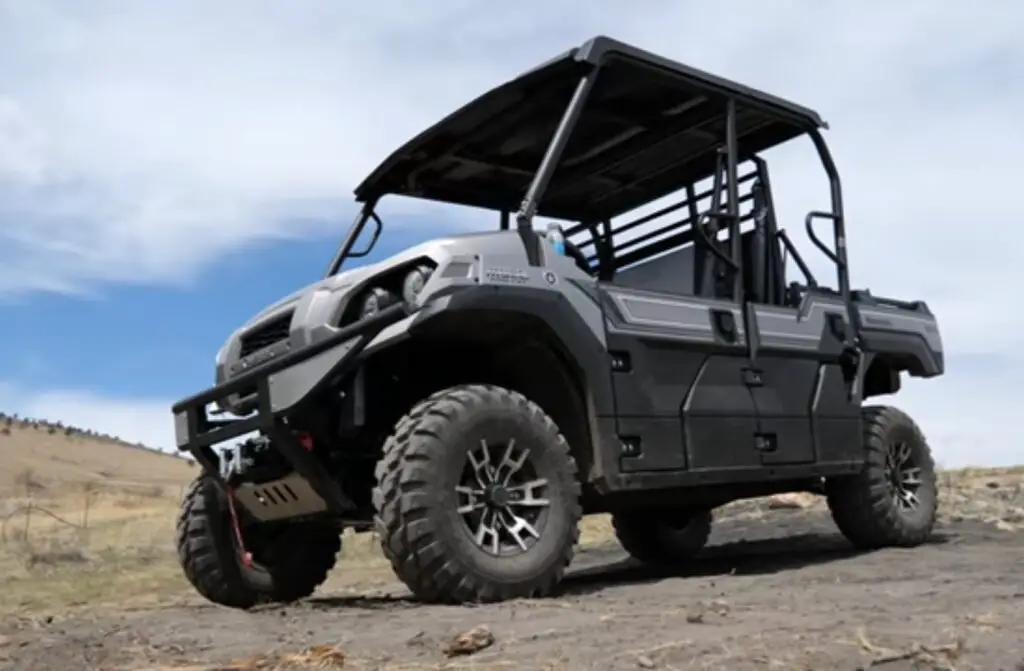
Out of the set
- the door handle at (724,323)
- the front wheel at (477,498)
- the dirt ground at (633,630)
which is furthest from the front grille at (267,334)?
the door handle at (724,323)

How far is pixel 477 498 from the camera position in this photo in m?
4.97

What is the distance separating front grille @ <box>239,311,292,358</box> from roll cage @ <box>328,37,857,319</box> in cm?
136

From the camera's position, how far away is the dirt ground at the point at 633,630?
303 centimetres

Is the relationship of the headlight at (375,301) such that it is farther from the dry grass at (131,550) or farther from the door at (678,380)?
the dry grass at (131,550)

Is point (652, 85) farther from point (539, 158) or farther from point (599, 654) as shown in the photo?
point (599, 654)

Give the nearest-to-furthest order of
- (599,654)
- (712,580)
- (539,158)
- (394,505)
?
(599,654) → (394,505) → (712,580) → (539,158)

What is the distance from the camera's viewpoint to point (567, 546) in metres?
5.11

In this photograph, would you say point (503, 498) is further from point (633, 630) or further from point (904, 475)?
point (904, 475)

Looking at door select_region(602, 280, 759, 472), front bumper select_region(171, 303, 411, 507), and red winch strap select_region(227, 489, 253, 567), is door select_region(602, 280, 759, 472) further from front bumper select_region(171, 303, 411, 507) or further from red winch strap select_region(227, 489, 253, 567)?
red winch strap select_region(227, 489, 253, 567)

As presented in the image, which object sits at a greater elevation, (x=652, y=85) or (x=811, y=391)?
(x=652, y=85)

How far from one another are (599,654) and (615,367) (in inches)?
101

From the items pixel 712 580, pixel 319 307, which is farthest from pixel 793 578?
pixel 319 307

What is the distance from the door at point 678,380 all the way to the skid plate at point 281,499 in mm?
1456

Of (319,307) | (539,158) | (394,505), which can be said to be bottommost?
(394,505)
